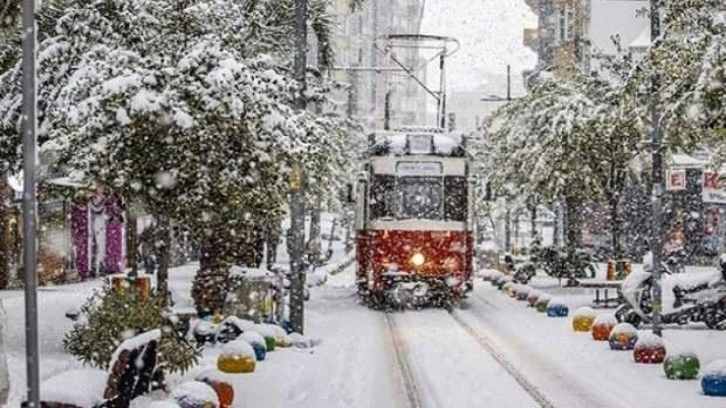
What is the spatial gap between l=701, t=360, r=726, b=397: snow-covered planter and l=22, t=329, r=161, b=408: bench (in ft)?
21.7

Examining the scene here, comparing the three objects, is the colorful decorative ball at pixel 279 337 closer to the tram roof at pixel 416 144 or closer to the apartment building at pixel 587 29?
the tram roof at pixel 416 144

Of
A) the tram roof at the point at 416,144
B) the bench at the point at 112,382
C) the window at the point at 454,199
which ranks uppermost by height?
the tram roof at the point at 416,144

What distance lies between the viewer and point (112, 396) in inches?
428

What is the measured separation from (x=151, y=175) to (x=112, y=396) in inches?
296

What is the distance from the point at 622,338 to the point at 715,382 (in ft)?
16.8

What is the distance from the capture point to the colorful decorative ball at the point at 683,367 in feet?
52.3

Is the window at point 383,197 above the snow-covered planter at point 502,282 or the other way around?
above

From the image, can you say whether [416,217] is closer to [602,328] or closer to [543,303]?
[543,303]

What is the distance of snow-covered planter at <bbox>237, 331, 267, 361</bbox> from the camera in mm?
17845

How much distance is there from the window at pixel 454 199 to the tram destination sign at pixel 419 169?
0.30 meters

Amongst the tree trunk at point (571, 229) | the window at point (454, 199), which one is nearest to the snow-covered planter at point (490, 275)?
the tree trunk at point (571, 229)

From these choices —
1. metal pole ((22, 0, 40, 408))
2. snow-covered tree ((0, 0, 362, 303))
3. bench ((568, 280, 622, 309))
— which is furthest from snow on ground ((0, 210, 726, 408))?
metal pole ((22, 0, 40, 408))

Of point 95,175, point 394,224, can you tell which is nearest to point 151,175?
point 95,175

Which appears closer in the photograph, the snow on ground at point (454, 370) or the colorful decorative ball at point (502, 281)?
the snow on ground at point (454, 370)
